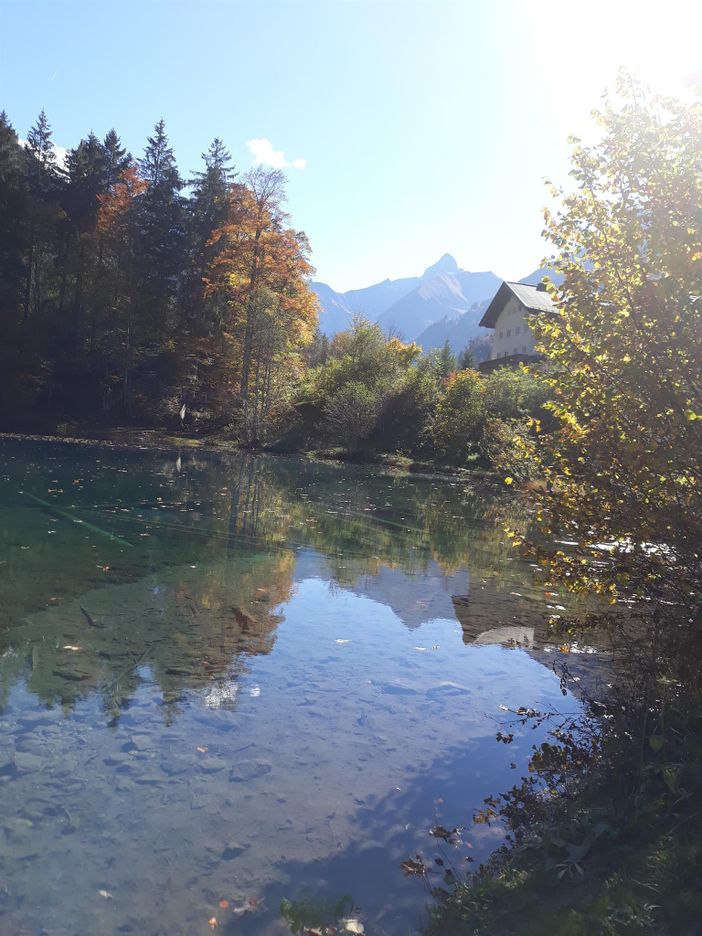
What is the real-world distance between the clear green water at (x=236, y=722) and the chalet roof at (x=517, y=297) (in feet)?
132

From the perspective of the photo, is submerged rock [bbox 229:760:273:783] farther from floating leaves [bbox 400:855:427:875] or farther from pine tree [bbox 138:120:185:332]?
pine tree [bbox 138:120:185:332]

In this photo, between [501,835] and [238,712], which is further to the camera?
[238,712]

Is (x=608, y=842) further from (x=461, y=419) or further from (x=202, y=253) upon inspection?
(x=202, y=253)

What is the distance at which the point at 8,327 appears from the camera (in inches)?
1570

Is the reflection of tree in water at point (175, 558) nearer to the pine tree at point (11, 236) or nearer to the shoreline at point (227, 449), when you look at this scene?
the shoreline at point (227, 449)

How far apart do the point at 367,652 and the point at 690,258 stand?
4491 mm

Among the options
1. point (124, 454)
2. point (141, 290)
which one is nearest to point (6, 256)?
point (141, 290)

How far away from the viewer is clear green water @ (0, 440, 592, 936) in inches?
123

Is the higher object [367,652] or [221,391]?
[221,391]

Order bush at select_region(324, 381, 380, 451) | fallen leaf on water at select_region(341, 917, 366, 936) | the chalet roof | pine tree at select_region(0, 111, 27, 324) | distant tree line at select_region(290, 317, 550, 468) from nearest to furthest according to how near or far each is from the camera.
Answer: fallen leaf on water at select_region(341, 917, 366, 936)
distant tree line at select_region(290, 317, 550, 468)
bush at select_region(324, 381, 380, 451)
pine tree at select_region(0, 111, 27, 324)
the chalet roof

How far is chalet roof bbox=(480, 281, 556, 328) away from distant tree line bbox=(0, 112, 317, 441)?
17.9 m

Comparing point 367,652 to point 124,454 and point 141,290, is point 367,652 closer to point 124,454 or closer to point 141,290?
point 124,454

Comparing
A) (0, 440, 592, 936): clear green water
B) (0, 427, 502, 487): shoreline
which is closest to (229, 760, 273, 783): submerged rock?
(0, 440, 592, 936): clear green water

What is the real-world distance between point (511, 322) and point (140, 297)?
90.3 feet
